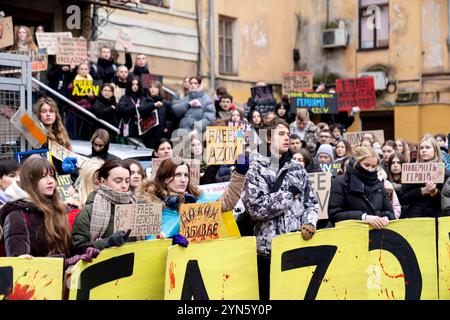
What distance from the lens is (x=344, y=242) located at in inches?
280

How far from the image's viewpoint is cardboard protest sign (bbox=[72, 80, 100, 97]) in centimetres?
1359

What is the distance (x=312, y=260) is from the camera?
696cm

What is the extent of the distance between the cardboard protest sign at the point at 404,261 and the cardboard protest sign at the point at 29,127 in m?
3.37

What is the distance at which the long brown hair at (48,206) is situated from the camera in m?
5.90

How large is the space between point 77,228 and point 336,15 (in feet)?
66.3

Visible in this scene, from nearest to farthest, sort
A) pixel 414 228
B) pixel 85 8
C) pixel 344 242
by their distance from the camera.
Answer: pixel 344 242 < pixel 414 228 < pixel 85 8

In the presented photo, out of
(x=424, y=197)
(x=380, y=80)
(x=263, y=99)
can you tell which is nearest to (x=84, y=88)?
(x=263, y=99)

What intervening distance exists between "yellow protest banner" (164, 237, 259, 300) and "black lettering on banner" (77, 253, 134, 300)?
11.0 inches

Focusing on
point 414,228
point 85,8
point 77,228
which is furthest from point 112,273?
point 85,8

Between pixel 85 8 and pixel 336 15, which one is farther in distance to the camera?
pixel 336 15

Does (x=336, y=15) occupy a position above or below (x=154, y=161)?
above

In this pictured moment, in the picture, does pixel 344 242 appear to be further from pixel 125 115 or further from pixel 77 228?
pixel 125 115

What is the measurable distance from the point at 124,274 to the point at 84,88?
310 inches

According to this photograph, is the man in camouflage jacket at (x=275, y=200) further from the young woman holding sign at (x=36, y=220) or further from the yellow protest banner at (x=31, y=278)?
the yellow protest banner at (x=31, y=278)
